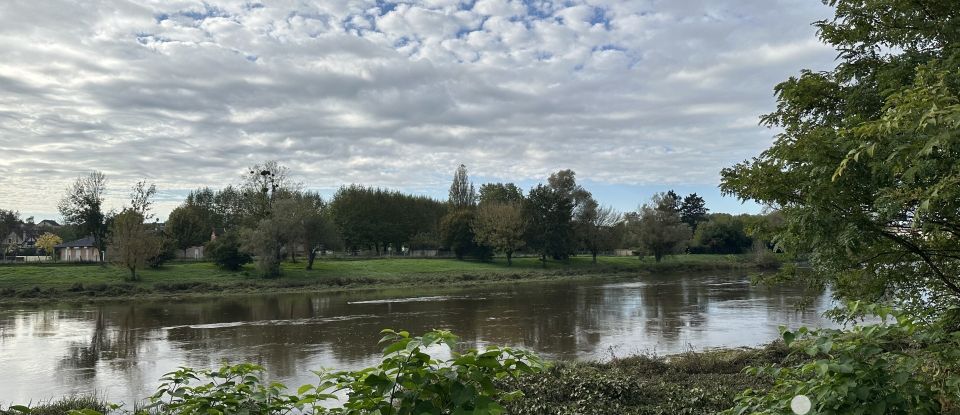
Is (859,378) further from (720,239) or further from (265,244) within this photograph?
(720,239)

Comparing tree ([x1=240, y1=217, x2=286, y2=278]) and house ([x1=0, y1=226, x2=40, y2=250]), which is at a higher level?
house ([x1=0, y1=226, x2=40, y2=250])

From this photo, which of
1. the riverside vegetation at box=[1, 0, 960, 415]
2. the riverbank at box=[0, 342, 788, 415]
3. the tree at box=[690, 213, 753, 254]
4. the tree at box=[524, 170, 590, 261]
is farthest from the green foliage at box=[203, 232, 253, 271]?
the tree at box=[690, 213, 753, 254]

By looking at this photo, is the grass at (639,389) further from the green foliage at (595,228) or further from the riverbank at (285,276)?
the green foliage at (595,228)

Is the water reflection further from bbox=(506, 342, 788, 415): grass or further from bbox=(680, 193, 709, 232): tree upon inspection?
bbox=(680, 193, 709, 232): tree

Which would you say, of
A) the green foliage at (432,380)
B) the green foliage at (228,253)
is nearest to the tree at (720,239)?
the green foliage at (228,253)

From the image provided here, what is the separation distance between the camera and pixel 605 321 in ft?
77.5

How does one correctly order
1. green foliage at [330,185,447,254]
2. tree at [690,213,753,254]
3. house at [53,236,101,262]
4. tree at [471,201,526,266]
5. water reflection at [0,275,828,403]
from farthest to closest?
tree at [690,213,753,254] → green foliage at [330,185,447,254] → house at [53,236,101,262] → tree at [471,201,526,266] → water reflection at [0,275,828,403]

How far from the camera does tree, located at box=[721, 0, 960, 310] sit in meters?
3.64

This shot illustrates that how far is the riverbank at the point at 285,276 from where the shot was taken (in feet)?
128

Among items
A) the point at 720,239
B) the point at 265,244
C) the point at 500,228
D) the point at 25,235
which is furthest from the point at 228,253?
the point at 25,235

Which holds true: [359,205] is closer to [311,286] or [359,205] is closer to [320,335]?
[311,286]

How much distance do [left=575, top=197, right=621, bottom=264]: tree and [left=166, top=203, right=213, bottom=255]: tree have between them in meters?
40.3

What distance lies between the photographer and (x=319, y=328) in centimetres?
2319

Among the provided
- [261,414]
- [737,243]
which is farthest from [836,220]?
[737,243]
